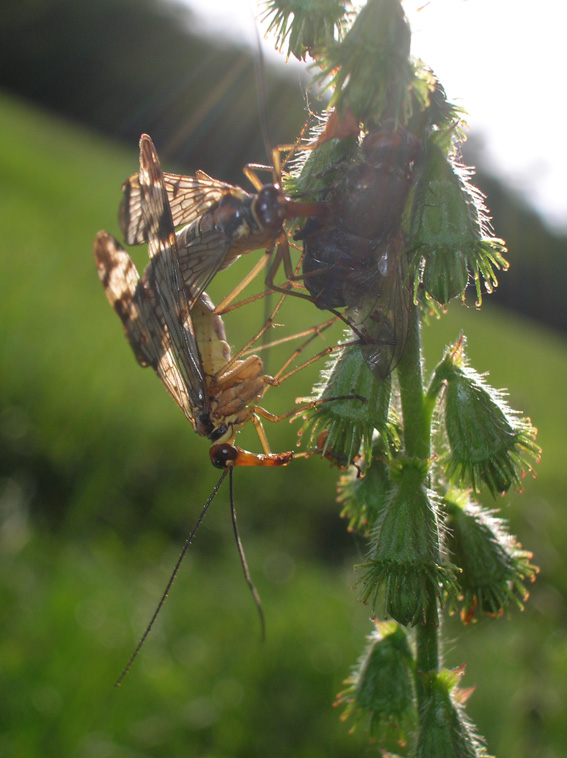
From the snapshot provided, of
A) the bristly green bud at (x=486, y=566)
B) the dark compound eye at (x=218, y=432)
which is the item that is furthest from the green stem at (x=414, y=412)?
the dark compound eye at (x=218, y=432)

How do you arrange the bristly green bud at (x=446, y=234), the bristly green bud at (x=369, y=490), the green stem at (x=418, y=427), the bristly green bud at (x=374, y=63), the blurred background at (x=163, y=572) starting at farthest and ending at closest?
1. the blurred background at (x=163, y=572)
2. the bristly green bud at (x=369, y=490)
3. the green stem at (x=418, y=427)
4. the bristly green bud at (x=446, y=234)
5. the bristly green bud at (x=374, y=63)

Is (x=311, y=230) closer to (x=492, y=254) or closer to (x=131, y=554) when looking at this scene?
(x=492, y=254)

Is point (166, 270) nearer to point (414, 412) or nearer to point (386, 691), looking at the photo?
point (414, 412)

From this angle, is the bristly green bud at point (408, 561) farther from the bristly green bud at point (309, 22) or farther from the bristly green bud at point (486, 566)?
the bristly green bud at point (309, 22)

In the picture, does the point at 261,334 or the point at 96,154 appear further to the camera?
the point at 96,154

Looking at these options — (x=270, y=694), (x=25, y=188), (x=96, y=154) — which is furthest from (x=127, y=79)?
(x=270, y=694)

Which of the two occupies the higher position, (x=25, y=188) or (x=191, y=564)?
(x=191, y=564)
